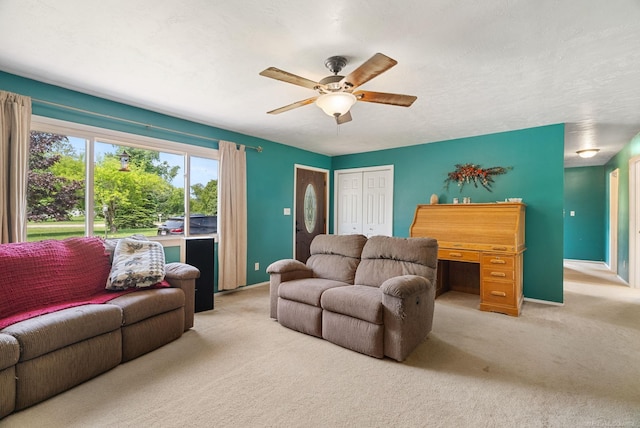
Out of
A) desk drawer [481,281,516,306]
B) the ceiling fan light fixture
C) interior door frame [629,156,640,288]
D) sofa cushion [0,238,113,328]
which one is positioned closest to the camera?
sofa cushion [0,238,113,328]

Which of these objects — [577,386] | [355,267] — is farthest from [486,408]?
[355,267]

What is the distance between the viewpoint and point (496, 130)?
Result: 14.2 ft

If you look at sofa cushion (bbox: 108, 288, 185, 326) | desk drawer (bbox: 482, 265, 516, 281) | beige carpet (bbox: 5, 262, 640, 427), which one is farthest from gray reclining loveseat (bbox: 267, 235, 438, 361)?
desk drawer (bbox: 482, 265, 516, 281)

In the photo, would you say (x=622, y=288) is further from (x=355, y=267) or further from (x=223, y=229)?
(x=223, y=229)

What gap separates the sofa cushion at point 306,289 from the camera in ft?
9.30

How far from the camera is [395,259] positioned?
3.04 metres

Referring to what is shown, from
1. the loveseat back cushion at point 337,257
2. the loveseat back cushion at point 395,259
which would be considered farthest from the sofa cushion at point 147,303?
the loveseat back cushion at point 395,259

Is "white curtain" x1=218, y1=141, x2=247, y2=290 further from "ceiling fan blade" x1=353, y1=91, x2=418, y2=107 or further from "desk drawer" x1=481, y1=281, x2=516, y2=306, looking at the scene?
"desk drawer" x1=481, y1=281, x2=516, y2=306

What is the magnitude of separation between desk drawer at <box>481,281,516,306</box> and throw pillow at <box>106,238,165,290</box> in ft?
11.9

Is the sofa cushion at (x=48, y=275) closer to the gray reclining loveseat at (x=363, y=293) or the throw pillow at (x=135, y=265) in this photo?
the throw pillow at (x=135, y=265)

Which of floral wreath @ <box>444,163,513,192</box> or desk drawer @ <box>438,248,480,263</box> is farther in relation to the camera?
floral wreath @ <box>444,163,513,192</box>

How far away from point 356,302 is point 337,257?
0.95m

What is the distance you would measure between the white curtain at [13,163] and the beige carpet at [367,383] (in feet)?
5.41

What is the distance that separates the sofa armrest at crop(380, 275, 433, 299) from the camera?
233 cm
